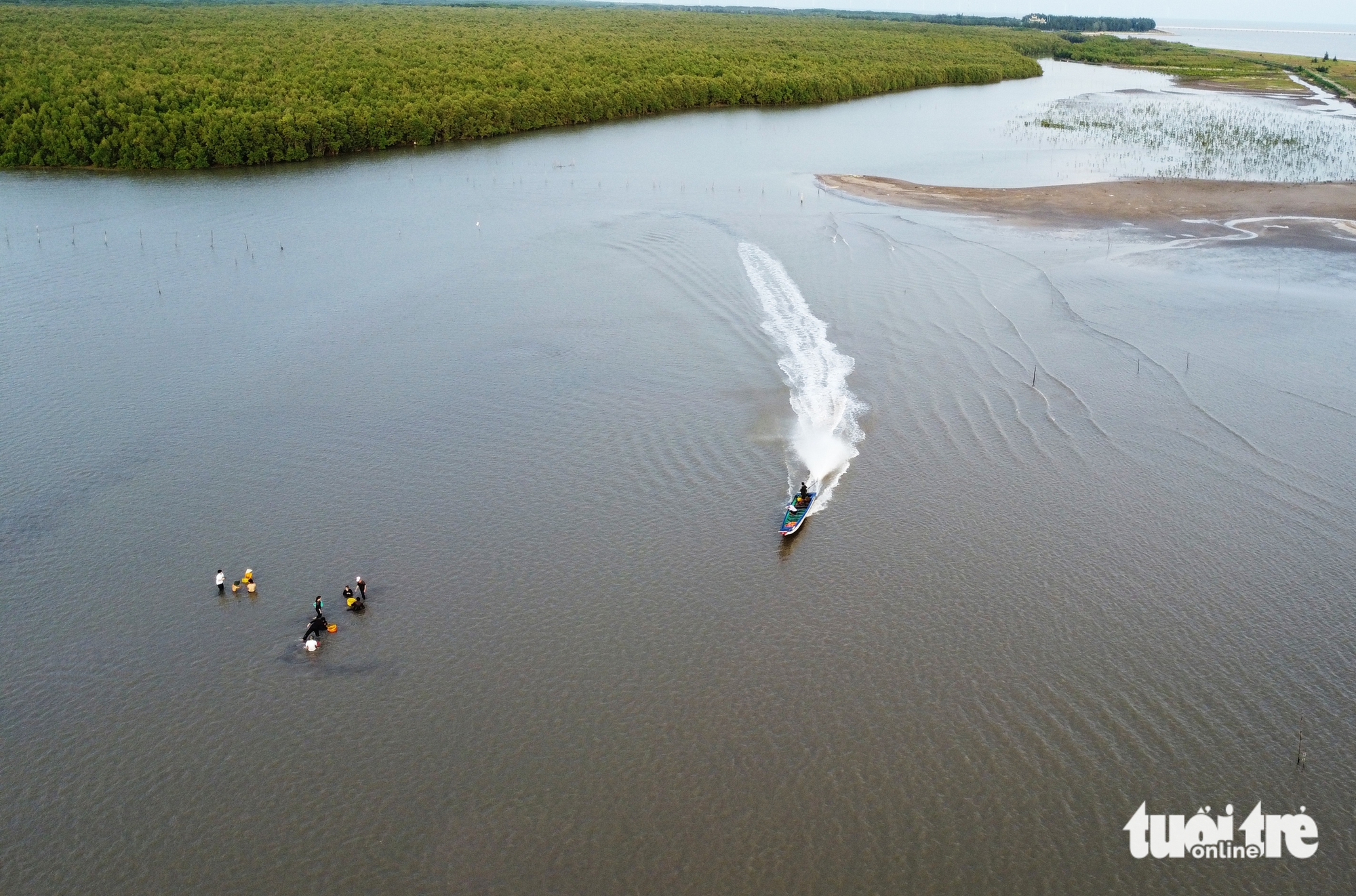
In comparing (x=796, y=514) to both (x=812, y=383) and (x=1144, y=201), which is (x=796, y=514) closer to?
(x=812, y=383)

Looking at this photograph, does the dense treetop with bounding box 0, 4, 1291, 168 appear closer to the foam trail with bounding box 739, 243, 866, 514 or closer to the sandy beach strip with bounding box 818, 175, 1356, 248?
the sandy beach strip with bounding box 818, 175, 1356, 248

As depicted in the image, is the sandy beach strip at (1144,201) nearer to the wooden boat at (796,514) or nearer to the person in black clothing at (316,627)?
the wooden boat at (796,514)

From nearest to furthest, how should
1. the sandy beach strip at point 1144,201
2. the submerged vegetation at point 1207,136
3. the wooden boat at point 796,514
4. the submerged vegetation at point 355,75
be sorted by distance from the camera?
the wooden boat at point 796,514
the sandy beach strip at point 1144,201
the submerged vegetation at point 355,75
the submerged vegetation at point 1207,136

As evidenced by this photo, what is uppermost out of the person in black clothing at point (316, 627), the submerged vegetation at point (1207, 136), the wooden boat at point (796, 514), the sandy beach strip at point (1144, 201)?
the submerged vegetation at point (1207, 136)

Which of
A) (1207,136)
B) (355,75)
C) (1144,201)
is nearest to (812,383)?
(1144,201)

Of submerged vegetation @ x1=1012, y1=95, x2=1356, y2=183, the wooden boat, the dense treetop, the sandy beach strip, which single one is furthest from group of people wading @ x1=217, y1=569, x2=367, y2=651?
submerged vegetation @ x1=1012, y1=95, x2=1356, y2=183

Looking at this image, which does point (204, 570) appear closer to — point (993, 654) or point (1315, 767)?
point (993, 654)

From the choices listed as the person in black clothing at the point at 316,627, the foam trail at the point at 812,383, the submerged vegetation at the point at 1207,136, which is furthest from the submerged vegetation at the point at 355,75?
the person in black clothing at the point at 316,627
